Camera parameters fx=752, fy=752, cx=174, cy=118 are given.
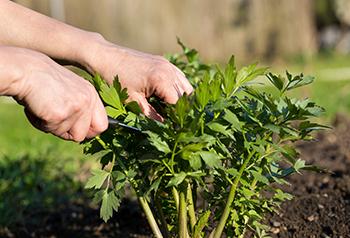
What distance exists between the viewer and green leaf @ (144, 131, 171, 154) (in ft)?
7.02

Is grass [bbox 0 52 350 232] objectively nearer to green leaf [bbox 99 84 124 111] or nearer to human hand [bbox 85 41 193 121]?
human hand [bbox 85 41 193 121]

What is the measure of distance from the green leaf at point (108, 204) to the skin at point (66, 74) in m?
0.20

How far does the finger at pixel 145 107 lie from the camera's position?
2436mm

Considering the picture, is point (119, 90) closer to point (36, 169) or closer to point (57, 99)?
point (57, 99)

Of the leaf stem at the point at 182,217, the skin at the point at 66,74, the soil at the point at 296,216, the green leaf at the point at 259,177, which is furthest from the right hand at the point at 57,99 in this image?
the soil at the point at 296,216

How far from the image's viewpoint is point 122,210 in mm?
3479

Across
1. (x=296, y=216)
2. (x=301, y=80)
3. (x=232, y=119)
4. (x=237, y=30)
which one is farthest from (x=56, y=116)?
(x=237, y=30)

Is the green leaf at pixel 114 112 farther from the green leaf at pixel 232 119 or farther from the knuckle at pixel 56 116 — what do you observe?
the green leaf at pixel 232 119

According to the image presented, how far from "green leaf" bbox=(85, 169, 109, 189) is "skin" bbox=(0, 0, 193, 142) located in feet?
0.40

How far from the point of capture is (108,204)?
2.32 m

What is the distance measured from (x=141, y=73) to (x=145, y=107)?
11cm

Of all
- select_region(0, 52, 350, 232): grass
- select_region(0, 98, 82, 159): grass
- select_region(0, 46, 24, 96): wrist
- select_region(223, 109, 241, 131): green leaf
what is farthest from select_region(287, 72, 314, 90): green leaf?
select_region(0, 98, 82, 159): grass

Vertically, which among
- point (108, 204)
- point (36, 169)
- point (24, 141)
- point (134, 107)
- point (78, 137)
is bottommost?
point (24, 141)

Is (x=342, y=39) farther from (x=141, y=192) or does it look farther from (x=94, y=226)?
(x=141, y=192)
